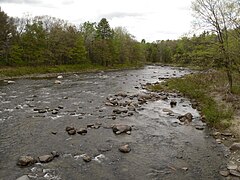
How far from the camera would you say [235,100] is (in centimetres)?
2366

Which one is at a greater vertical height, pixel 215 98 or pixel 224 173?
pixel 215 98

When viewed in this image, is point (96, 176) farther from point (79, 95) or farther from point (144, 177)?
point (79, 95)

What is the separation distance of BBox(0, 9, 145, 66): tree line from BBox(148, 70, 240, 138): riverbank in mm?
32594

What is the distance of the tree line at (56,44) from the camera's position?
54.2 meters

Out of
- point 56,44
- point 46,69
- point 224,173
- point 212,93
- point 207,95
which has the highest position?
point 56,44

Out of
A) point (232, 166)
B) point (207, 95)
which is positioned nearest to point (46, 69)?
point (207, 95)

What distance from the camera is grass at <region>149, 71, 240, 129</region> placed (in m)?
19.6

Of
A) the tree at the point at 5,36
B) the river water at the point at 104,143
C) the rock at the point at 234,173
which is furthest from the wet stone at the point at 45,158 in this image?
the tree at the point at 5,36

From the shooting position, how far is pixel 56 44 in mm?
61906

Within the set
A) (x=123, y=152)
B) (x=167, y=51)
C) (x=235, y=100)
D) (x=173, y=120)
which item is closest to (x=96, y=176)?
(x=123, y=152)

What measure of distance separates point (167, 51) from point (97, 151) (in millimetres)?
111274

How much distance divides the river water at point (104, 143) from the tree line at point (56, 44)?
107 ft

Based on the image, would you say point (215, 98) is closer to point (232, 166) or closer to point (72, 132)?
point (232, 166)

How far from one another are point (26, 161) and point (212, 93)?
22511 mm
